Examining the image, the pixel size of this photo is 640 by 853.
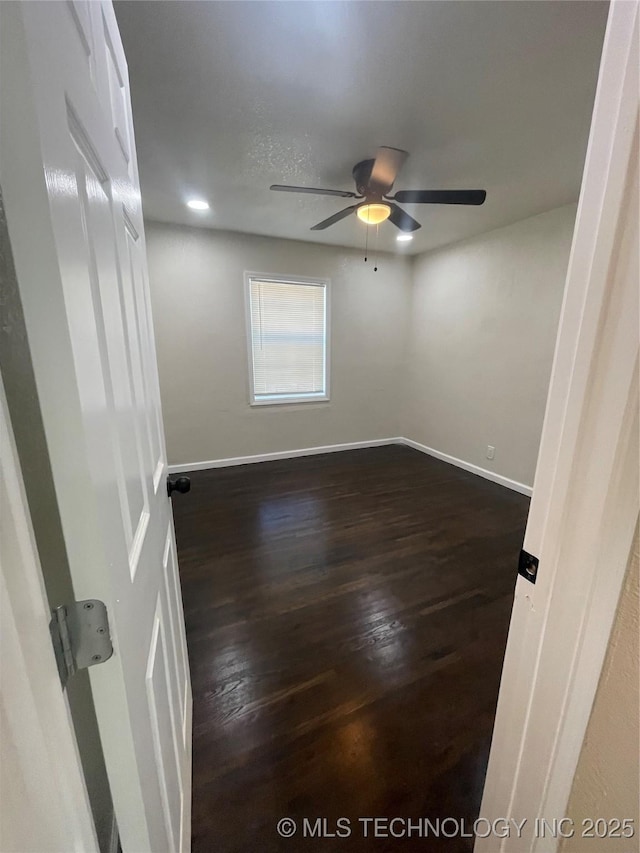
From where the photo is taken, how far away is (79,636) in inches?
17.4

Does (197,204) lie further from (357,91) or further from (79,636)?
(79,636)

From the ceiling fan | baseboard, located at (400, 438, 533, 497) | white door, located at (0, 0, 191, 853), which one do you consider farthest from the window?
white door, located at (0, 0, 191, 853)

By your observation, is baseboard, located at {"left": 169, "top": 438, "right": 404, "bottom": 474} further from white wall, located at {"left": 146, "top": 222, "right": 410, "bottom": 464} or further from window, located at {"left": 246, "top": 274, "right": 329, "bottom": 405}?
window, located at {"left": 246, "top": 274, "right": 329, "bottom": 405}

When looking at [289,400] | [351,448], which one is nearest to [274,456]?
[289,400]

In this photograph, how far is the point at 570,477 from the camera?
0.61 meters

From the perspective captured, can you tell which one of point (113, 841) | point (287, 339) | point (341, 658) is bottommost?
point (341, 658)

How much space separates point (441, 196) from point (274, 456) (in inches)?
120

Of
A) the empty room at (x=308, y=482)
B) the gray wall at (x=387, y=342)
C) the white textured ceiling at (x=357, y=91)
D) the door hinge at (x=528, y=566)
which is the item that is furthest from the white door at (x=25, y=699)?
the gray wall at (x=387, y=342)

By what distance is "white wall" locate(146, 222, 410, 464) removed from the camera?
3490 millimetres

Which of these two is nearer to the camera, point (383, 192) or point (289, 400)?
point (383, 192)

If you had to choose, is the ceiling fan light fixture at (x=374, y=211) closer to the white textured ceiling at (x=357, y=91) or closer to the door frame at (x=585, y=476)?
the white textured ceiling at (x=357, y=91)

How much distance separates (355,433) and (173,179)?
127 inches

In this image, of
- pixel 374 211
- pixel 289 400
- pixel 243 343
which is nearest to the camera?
pixel 374 211

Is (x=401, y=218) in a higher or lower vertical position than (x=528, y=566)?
higher
